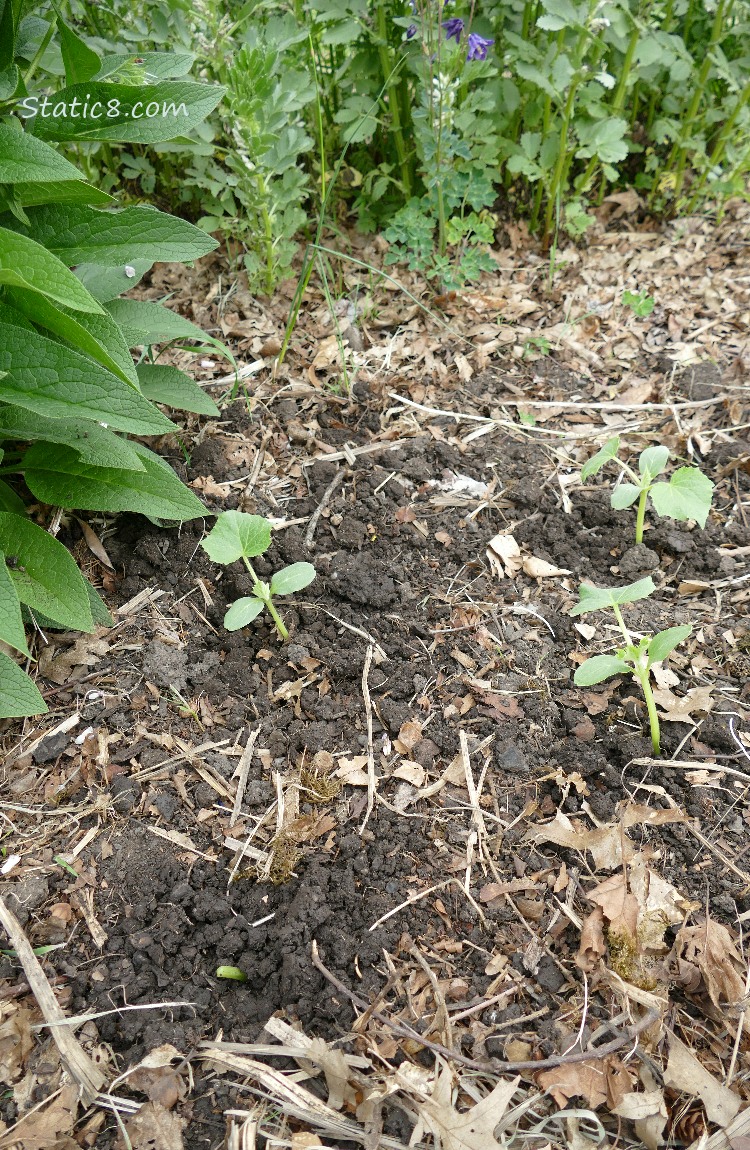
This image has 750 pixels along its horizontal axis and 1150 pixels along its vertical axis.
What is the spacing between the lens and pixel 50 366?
1.48 m

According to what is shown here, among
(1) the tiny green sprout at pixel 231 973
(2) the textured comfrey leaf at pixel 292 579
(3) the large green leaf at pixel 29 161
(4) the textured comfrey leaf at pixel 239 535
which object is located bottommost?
(1) the tiny green sprout at pixel 231 973

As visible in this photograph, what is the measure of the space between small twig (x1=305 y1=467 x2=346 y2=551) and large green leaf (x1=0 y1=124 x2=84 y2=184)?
101 centimetres

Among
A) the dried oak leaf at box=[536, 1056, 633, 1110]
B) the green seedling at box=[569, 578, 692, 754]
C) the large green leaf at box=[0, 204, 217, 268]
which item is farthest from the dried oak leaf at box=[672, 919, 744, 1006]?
the large green leaf at box=[0, 204, 217, 268]

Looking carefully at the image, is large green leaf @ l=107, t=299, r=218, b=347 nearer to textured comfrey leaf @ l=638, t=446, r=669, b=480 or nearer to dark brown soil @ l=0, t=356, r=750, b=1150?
dark brown soil @ l=0, t=356, r=750, b=1150

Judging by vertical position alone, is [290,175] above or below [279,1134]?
above

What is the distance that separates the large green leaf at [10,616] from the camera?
4.92 ft

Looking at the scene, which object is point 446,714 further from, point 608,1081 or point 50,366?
point 50,366

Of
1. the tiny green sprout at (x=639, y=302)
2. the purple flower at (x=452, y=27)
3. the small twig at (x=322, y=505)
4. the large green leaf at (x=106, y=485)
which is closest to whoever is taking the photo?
the large green leaf at (x=106, y=485)

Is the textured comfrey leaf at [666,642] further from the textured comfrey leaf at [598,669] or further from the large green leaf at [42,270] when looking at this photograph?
the large green leaf at [42,270]

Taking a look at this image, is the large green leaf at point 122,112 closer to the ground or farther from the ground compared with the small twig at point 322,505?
farther from the ground

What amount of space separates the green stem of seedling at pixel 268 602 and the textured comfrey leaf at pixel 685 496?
0.96 meters

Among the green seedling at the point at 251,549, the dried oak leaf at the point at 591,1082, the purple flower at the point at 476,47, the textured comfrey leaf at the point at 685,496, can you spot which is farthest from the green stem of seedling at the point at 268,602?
the purple flower at the point at 476,47

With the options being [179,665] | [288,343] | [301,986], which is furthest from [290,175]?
[301,986]

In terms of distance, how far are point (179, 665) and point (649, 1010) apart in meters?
1.24
